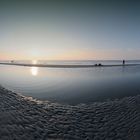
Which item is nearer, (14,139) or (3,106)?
(14,139)

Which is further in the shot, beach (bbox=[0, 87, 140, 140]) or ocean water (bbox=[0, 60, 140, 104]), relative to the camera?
ocean water (bbox=[0, 60, 140, 104])

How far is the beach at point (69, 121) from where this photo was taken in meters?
7.45

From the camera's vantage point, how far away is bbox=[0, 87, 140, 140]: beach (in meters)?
7.45

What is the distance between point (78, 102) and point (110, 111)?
10.6 feet

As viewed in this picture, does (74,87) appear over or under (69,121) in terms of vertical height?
over

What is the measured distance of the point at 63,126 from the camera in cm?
852

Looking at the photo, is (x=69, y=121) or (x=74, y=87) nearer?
(x=69, y=121)

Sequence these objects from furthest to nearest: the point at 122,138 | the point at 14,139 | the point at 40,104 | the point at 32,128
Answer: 1. the point at 40,104
2. the point at 32,128
3. the point at 122,138
4. the point at 14,139

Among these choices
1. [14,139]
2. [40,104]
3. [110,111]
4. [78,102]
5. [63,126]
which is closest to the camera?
[14,139]

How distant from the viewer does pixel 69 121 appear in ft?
30.1

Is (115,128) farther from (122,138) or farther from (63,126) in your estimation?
(63,126)

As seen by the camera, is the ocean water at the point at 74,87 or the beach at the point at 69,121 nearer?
the beach at the point at 69,121

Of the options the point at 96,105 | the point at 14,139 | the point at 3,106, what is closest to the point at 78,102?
the point at 96,105

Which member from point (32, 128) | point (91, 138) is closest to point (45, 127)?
point (32, 128)
